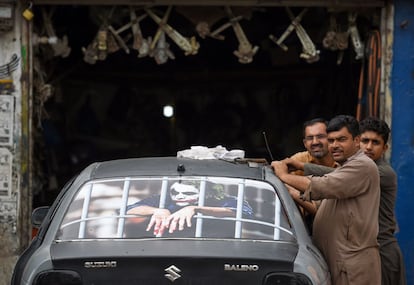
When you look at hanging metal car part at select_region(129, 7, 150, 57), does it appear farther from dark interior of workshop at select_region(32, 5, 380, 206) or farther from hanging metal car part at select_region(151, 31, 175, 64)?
dark interior of workshop at select_region(32, 5, 380, 206)

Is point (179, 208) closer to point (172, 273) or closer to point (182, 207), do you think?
point (182, 207)

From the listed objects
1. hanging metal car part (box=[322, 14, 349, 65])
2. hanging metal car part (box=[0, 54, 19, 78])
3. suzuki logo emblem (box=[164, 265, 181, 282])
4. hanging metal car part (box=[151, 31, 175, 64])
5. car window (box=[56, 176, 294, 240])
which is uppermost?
hanging metal car part (box=[322, 14, 349, 65])

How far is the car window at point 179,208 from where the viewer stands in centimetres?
472

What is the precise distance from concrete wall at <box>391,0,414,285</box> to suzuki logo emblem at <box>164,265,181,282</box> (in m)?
5.11

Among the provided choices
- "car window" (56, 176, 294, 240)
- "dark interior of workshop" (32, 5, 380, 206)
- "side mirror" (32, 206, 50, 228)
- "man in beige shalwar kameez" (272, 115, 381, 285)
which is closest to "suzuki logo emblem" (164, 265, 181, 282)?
"car window" (56, 176, 294, 240)

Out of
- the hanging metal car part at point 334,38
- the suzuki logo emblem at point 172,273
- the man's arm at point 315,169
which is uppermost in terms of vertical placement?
the hanging metal car part at point 334,38

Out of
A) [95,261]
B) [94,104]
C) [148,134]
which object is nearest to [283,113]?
[148,134]

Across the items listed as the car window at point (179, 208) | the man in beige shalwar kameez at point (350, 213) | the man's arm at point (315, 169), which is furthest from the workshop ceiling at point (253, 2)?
the car window at point (179, 208)

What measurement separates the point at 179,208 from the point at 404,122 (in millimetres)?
4634

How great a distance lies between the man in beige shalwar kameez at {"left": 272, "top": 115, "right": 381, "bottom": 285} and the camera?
17.2ft

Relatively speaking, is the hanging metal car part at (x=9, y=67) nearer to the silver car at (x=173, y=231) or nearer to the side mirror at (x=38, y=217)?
the side mirror at (x=38, y=217)

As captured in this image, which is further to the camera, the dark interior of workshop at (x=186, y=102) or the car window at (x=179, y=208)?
the dark interior of workshop at (x=186, y=102)

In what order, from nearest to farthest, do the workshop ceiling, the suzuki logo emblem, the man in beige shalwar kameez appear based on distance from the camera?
the suzuki logo emblem
the man in beige shalwar kameez
the workshop ceiling

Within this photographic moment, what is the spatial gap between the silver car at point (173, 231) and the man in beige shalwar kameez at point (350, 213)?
0.34m
